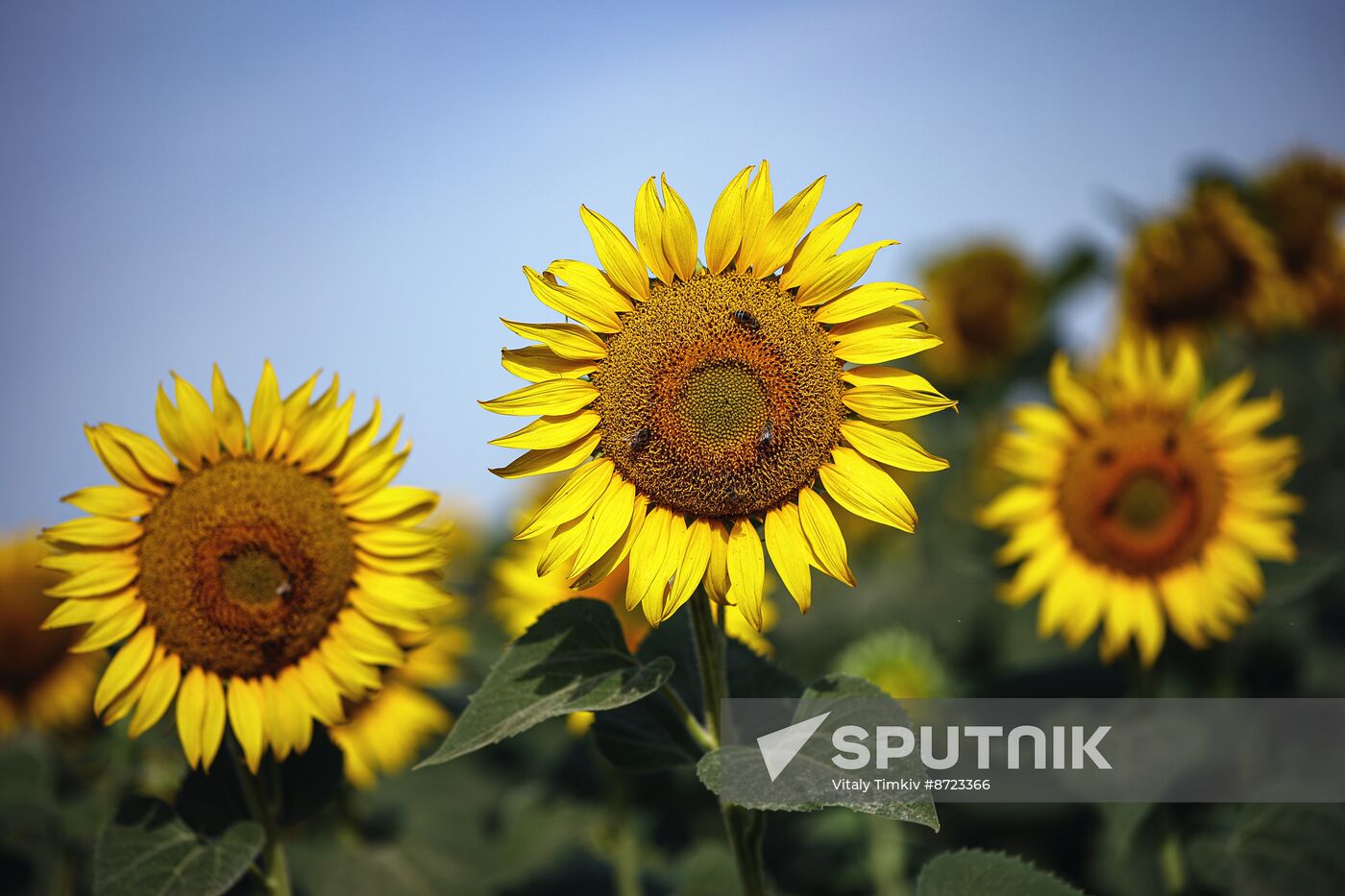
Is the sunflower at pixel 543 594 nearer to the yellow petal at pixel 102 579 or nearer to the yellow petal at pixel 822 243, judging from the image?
the yellow petal at pixel 102 579

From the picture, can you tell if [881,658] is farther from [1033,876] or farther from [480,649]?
[480,649]

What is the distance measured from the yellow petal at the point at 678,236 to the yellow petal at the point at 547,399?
12.8 inches

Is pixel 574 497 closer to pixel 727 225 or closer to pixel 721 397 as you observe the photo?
pixel 721 397

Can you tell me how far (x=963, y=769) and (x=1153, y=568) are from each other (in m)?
1.01

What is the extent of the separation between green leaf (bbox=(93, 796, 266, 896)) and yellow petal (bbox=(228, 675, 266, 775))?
0.64ft

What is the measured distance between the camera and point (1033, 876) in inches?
93.1

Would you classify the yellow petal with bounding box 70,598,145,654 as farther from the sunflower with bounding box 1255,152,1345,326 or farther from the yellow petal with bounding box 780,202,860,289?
the sunflower with bounding box 1255,152,1345,326

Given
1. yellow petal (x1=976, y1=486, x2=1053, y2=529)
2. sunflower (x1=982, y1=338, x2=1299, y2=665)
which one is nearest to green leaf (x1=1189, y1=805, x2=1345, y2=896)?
sunflower (x1=982, y1=338, x2=1299, y2=665)

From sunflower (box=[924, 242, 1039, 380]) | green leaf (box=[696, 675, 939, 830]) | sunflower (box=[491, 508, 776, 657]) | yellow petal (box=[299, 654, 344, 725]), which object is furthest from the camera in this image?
sunflower (box=[924, 242, 1039, 380])

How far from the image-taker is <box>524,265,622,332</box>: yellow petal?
2242 mm

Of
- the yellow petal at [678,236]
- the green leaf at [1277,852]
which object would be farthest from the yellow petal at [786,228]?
the green leaf at [1277,852]

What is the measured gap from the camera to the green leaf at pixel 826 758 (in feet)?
6.39

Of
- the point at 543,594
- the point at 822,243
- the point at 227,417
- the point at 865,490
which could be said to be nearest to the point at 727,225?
the point at 822,243

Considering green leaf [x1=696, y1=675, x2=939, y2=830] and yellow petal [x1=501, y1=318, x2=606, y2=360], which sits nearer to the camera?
green leaf [x1=696, y1=675, x2=939, y2=830]
